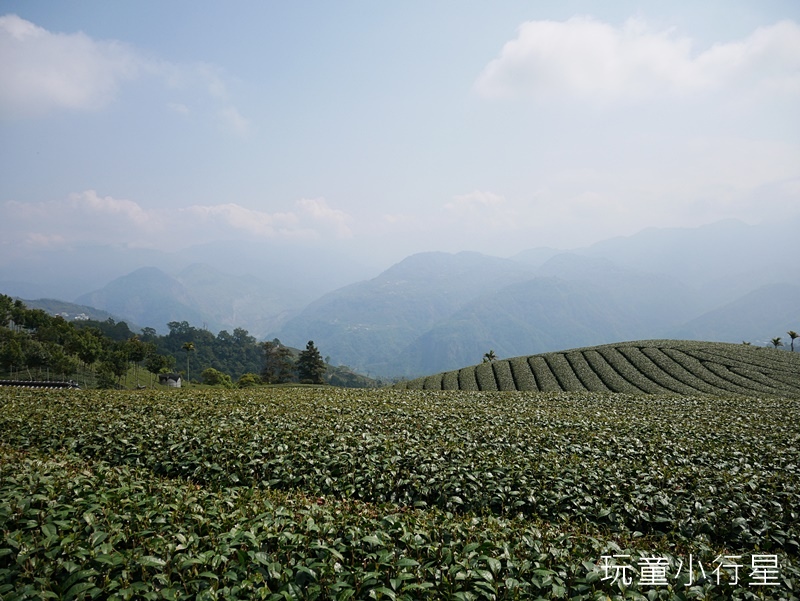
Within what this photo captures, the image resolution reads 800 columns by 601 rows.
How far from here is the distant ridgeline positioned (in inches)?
1302

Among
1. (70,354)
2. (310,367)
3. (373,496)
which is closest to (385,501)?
(373,496)

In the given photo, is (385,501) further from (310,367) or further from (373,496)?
(310,367)

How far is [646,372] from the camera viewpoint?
36781mm

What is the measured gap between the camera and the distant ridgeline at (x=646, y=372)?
33.1 m

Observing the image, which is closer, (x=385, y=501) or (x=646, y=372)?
(x=385, y=501)

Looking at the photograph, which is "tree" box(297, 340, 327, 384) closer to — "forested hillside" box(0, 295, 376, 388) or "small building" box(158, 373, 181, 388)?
"forested hillside" box(0, 295, 376, 388)

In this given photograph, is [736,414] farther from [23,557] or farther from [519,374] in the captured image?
[519,374]

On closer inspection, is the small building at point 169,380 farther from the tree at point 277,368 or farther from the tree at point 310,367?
the tree at point 310,367

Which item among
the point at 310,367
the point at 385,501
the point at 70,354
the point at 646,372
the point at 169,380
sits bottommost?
the point at 169,380

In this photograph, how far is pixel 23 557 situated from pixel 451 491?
589cm

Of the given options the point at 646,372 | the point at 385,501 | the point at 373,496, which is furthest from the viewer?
the point at 646,372

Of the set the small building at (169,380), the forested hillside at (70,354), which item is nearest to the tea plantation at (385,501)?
the forested hillside at (70,354)

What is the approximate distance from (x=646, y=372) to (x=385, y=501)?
3636 centimetres

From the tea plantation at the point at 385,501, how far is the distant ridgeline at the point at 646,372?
67.6 ft
